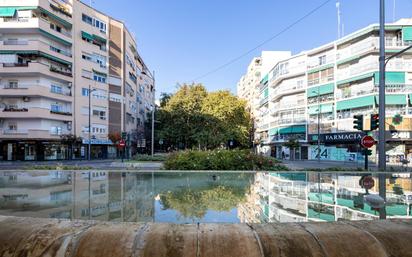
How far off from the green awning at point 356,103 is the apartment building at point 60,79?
38.2m

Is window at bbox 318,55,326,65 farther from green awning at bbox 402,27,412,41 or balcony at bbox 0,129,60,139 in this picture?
balcony at bbox 0,129,60,139

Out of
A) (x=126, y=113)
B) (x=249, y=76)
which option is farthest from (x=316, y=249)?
(x=249, y=76)

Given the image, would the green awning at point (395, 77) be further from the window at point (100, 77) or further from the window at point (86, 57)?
the window at point (86, 57)

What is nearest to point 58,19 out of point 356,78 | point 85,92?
point 85,92

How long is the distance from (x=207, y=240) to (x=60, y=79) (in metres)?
49.2

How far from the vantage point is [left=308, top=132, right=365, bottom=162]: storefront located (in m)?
48.5

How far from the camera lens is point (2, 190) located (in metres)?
10.4

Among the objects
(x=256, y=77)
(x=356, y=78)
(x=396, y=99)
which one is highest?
(x=256, y=77)

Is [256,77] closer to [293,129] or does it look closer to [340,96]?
[293,129]

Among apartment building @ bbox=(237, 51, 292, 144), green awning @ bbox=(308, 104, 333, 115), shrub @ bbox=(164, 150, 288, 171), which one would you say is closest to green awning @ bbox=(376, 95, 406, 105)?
green awning @ bbox=(308, 104, 333, 115)

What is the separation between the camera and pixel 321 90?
57156 mm

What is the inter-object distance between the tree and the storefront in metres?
15.4

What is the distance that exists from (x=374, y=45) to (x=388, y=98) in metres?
8.38

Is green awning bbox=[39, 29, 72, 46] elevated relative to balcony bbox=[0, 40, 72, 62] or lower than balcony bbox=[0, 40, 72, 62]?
elevated
